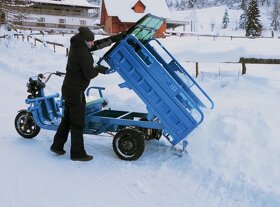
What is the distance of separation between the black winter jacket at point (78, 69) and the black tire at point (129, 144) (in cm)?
85

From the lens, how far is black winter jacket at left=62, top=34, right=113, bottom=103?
5.63m

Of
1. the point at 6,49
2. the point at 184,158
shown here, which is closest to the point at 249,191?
the point at 184,158

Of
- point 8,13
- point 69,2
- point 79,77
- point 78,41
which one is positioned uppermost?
point 69,2

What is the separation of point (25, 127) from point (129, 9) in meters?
49.1

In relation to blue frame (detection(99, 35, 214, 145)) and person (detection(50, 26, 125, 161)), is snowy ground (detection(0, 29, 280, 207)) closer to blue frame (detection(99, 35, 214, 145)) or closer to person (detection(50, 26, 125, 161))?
person (detection(50, 26, 125, 161))

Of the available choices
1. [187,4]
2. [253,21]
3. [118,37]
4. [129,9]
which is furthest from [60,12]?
[187,4]

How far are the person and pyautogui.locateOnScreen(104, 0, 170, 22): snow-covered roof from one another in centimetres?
4802

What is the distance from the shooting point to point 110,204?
447 cm

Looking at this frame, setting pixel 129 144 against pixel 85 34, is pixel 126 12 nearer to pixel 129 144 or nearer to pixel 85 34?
pixel 85 34

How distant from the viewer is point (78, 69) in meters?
5.72

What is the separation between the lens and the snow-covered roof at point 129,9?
53.0 metres

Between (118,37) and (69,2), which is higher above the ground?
(69,2)

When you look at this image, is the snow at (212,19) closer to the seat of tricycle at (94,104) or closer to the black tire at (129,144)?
the seat of tricycle at (94,104)

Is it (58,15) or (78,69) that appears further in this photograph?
(58,15)
